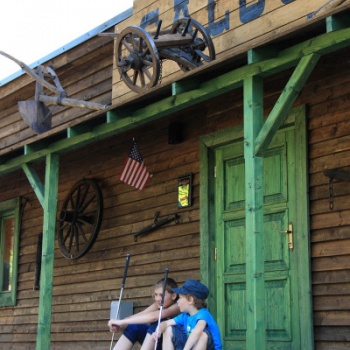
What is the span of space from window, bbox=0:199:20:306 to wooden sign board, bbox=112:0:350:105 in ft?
11.1

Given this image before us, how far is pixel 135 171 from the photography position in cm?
890

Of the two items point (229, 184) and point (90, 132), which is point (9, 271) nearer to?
point (90, 132)

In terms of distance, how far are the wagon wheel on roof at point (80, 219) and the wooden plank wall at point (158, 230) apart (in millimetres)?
133

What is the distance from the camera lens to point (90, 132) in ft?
26.8

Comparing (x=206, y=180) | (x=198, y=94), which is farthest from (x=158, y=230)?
(x=198, y=94)

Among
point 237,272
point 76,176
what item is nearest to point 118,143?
point 76,176

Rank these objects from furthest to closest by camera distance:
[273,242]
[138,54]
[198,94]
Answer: [138,54], [273,242], [198,94]

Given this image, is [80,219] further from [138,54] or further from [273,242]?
[273,242]

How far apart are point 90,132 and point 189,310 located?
2734mm

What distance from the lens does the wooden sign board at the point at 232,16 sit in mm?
7043

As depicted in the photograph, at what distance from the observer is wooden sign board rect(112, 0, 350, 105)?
23.1 feet

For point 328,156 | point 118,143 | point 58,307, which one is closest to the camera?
point 328,156

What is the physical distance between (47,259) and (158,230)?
1.35 metres

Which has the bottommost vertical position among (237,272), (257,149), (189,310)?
(189,310)
